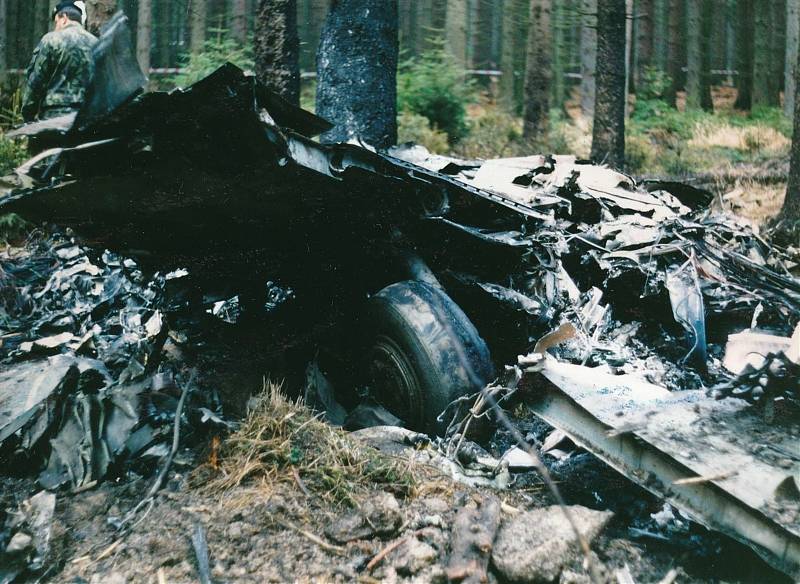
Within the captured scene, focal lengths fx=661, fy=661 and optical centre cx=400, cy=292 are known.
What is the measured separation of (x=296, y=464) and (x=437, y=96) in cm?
1166

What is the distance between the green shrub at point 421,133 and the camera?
12.6 m

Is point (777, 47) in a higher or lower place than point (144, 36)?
higher

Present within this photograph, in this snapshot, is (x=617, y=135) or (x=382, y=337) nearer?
(x=382, y=337)

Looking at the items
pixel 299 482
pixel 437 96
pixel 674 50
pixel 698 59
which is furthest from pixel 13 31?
pixel 299 482

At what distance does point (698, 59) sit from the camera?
21141 mm

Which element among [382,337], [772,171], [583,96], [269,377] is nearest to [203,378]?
[269,377]

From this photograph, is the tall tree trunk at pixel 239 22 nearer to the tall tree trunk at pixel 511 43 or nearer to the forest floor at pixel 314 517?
the tall tree trunk at pixel 511 43

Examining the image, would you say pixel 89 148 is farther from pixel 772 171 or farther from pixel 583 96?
pixel 583 96

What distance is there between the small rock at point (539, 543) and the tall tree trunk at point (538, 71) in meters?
11.9

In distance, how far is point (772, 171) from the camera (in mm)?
10562

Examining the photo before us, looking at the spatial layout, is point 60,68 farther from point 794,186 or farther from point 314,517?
point 794,186

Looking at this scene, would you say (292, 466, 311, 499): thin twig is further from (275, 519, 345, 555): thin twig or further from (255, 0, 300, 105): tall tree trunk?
(255, 0, 300, 105): tall tree trunk

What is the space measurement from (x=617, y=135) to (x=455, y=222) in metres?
8.07

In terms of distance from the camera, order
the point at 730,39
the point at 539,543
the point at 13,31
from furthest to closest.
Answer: the point at 730,39 → the point at 13,31 → the point at 539,543
